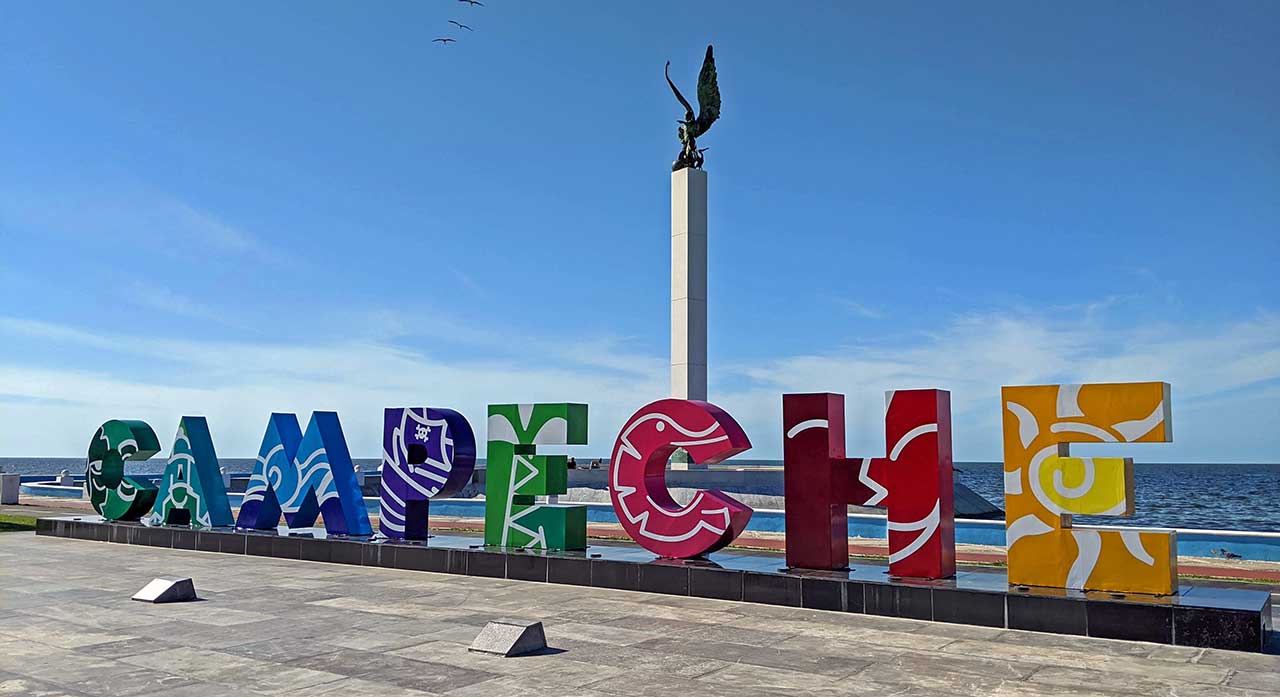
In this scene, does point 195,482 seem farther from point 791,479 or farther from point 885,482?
point 885,482

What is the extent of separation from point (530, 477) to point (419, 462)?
7.51 feet

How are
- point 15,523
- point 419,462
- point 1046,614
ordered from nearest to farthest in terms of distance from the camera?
1. point 1046,614
2. point 419,462
3. point 15,523

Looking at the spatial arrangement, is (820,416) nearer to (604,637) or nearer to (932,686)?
(604,637)

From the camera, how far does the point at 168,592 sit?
1339cm

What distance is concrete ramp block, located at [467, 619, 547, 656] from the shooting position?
992 centimetres

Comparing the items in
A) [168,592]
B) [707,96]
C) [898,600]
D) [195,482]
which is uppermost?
[707,96]

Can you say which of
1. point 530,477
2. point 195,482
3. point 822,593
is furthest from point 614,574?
point 195,482

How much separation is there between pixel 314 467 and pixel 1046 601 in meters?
13.2

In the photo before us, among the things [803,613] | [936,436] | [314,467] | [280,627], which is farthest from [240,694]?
[314,467]

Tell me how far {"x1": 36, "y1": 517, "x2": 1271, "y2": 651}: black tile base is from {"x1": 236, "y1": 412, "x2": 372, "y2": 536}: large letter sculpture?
1.58ft

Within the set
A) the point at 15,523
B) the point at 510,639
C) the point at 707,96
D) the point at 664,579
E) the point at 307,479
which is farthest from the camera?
the point at 707,96

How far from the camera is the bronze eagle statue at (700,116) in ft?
153

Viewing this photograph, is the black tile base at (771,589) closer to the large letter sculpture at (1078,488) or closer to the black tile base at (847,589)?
the black tile base at (847,589)

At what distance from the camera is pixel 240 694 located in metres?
8.44
